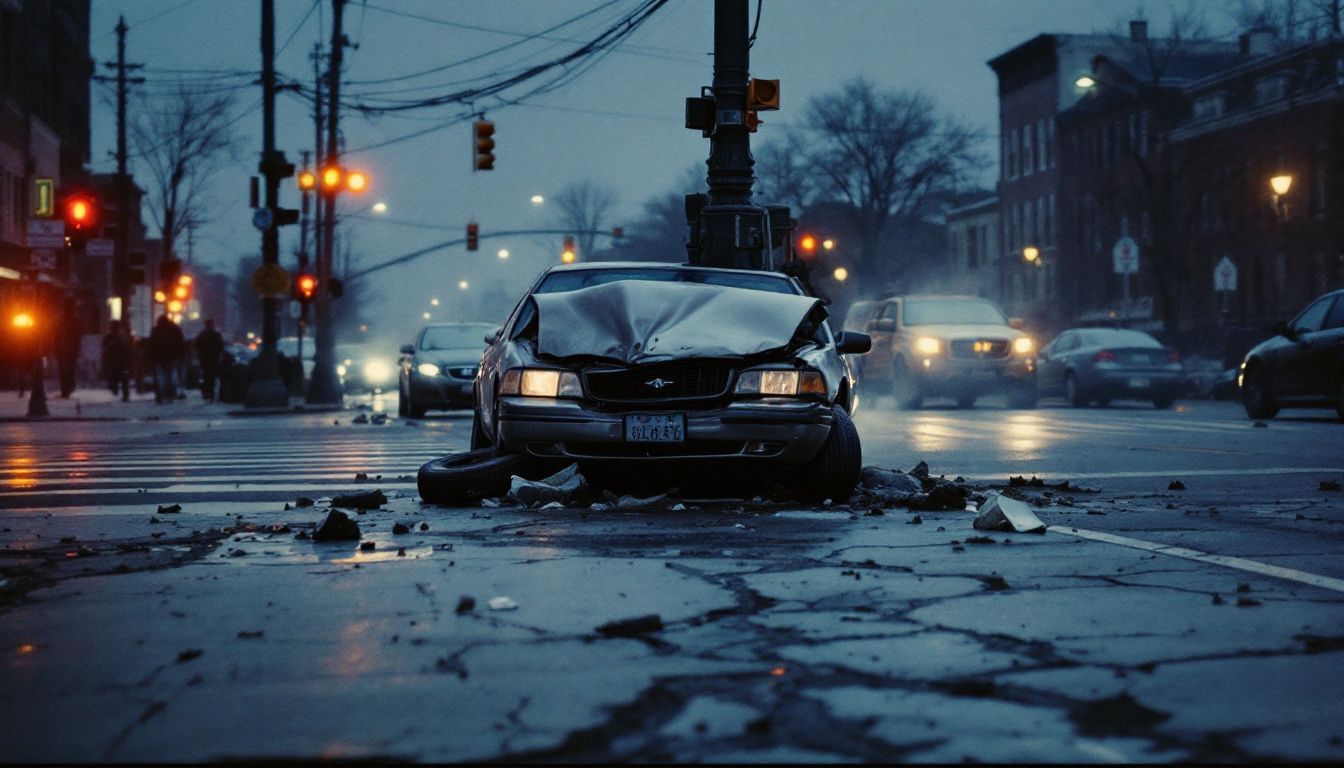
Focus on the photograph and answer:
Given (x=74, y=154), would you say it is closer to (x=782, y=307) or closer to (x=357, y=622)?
(x=782, y=307)

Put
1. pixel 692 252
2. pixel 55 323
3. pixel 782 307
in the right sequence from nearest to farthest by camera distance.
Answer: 1. pixel 782 307
2. pixel 692 252
3. pixel 55 323

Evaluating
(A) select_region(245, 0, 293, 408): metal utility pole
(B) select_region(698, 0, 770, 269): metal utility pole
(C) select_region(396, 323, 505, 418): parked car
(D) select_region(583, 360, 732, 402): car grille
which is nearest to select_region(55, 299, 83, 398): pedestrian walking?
(A) select_region(245, 0, 293, 408): metal utility pole

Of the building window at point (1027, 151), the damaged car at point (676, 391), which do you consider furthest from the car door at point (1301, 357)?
the building window at point (1027, 151)

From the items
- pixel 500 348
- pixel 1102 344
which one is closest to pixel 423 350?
pixel 1102 344

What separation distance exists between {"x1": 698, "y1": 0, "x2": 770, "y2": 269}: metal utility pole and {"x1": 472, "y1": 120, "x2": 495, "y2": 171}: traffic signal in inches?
594

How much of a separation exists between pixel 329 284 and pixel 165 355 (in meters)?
3.76

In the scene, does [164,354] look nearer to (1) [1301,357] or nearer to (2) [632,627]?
(1) [1301,357]

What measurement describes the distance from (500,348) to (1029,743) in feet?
24.5

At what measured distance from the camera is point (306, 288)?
3947 centimetres

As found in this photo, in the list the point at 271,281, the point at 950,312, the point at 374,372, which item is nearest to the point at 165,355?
the point at 271,281

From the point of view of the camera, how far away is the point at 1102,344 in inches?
1291

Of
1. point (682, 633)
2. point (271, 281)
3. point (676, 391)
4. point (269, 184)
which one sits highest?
point (269, 184)

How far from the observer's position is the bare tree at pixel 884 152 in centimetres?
8369

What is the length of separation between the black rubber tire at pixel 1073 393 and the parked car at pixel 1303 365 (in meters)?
9.02
